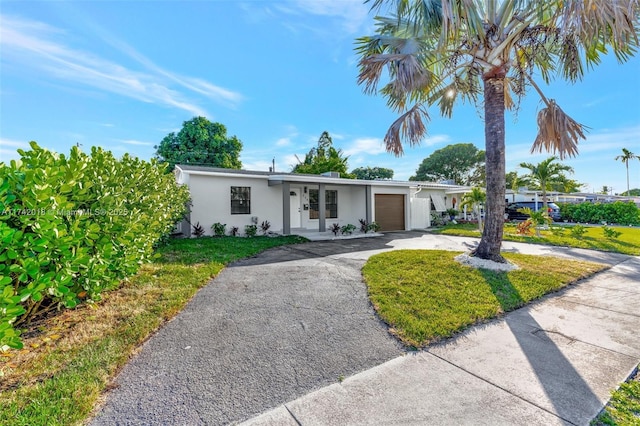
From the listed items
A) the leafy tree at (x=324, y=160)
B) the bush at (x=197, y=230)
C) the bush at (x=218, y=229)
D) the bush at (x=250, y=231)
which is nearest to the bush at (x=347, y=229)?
the bush at (x=250, y=231)

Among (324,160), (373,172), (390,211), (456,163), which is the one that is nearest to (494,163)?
(390,211)

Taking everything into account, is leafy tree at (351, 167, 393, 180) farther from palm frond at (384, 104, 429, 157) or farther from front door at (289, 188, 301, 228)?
palm frond at (384, 104, 429, 157)

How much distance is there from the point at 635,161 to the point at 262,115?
4478cm

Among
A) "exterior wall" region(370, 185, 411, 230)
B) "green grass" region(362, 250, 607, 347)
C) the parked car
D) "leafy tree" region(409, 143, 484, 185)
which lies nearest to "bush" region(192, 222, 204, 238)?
"green grass" region(362, 250, 607, 347)

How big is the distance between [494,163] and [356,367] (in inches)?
234

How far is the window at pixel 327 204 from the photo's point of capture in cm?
1460

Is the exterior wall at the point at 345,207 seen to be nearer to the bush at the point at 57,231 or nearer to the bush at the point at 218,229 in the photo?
the bush at the point at 218,229

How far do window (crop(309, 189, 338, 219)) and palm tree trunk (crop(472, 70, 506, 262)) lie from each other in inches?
355

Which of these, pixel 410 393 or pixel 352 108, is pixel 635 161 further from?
pixel 410 393

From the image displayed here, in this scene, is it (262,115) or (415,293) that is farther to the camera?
(262,115)

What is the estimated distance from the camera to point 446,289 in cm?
481

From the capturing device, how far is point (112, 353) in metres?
2.71

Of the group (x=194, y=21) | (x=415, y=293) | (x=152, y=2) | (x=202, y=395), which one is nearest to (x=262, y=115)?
(x=194, y=21)

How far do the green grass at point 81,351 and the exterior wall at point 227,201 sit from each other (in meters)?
6.20
